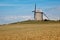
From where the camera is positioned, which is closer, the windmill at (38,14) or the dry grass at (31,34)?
the dry grass at (31,34)

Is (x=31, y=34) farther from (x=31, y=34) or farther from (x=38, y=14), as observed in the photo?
(x=38, y=14)

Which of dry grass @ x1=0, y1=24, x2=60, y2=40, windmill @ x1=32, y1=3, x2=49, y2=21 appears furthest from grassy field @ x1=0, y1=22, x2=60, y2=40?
windmill @ x1=32, y1=3, x2=49, y2=21

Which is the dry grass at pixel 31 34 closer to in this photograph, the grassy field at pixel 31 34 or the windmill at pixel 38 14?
the grassy field at pixel 31 34

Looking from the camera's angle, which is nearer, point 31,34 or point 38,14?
point 31,34

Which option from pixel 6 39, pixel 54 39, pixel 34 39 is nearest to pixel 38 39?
pixel 34 39

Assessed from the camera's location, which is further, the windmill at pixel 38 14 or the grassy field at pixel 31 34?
the windmill at pixel 38 14

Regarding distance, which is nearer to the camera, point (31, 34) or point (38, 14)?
point (31, 34)

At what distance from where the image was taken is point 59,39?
63.6ft

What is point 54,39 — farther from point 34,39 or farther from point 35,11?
point 35,11

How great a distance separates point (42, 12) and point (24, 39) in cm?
4568

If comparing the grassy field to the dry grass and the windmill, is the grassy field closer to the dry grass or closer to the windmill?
the dry grass

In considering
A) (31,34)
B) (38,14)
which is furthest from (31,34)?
(38,14)

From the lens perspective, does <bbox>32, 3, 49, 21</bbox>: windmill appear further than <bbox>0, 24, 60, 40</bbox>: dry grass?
Yes

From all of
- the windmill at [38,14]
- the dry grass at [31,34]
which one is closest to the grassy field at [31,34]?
the dry grass at [31,34]
